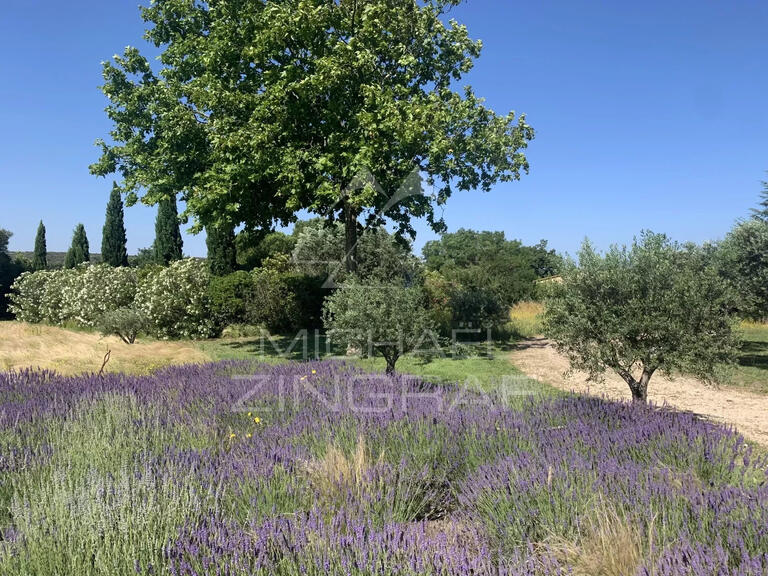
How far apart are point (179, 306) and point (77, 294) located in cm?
685

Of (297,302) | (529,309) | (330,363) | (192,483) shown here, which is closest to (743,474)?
(192,483)

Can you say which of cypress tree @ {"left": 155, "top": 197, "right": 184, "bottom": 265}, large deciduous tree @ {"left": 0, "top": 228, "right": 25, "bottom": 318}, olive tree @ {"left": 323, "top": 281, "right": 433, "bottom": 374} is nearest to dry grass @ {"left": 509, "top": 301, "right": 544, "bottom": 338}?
olive tree @ {"left": 323, "top": 281, "right": 433, "bottom": 374}

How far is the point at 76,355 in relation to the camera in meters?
10.8

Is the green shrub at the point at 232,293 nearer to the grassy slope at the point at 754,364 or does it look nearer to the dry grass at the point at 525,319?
the dry grass at the point at 525,319

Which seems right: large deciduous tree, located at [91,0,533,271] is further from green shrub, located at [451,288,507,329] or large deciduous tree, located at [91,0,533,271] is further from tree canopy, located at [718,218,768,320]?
tree canopy, located at [718,218,768,320]

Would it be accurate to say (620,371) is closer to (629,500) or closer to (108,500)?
(629,500)

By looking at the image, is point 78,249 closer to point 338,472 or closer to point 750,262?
point 750,262

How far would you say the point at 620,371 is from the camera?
7211 mm

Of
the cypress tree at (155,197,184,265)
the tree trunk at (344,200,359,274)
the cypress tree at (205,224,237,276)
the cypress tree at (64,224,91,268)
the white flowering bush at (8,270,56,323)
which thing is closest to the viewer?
the tree trunk at (344,200,359,274)

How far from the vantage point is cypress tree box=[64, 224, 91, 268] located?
4191 centimetres

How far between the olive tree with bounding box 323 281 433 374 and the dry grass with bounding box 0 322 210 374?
11.5 ft

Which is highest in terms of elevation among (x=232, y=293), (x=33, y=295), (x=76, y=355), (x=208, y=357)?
(x=33, y=295)

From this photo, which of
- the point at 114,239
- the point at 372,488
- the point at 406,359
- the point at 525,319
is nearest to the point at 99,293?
the point at 406,359

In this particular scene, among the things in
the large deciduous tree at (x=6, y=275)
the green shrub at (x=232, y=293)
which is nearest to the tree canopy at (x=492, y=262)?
the green shrub at (x=232, y=293)
